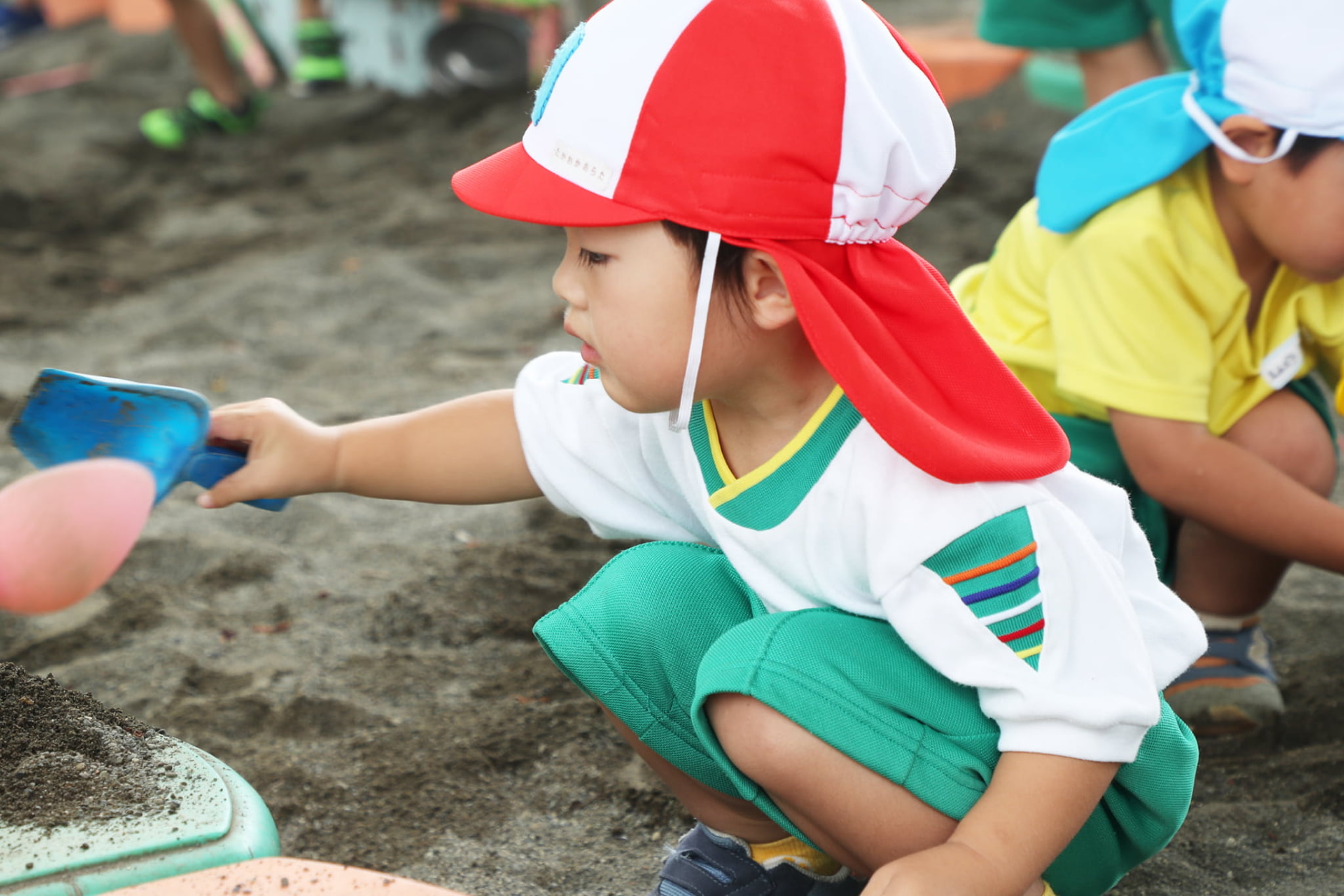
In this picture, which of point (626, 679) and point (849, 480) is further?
point (626, 679)

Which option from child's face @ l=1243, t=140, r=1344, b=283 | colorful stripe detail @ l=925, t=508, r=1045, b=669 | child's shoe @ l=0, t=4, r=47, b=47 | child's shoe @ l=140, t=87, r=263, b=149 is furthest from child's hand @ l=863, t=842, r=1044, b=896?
child's shoe @ l=0, t=4, r=47, b=47

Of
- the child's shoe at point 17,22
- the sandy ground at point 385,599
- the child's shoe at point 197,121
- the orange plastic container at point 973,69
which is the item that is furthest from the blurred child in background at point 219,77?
the child's shoe at point 17,22

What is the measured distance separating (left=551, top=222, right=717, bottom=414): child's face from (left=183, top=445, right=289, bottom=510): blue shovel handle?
31 cm

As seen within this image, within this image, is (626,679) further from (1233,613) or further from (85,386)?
(1233,613)

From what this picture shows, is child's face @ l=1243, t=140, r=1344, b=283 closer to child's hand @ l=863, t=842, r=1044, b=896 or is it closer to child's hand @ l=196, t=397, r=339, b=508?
child's hand @ l=863, t=842, r=1044, b=896

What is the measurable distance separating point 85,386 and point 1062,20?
170 centimetres

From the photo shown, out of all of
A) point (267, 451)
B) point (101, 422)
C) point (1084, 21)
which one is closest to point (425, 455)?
point (267, 451)

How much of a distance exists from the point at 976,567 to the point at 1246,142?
0.61 metres

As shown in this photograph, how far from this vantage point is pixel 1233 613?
1.45 m

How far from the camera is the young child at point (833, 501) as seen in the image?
0.84m

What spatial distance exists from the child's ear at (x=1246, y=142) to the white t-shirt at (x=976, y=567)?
0.44 m

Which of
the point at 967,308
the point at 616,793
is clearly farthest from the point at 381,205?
the point at 616,793

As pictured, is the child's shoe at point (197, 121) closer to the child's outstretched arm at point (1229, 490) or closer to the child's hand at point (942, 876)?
the child's outstretched arm at point (1229, 490)

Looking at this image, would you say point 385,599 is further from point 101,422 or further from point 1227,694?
point 1227,694
